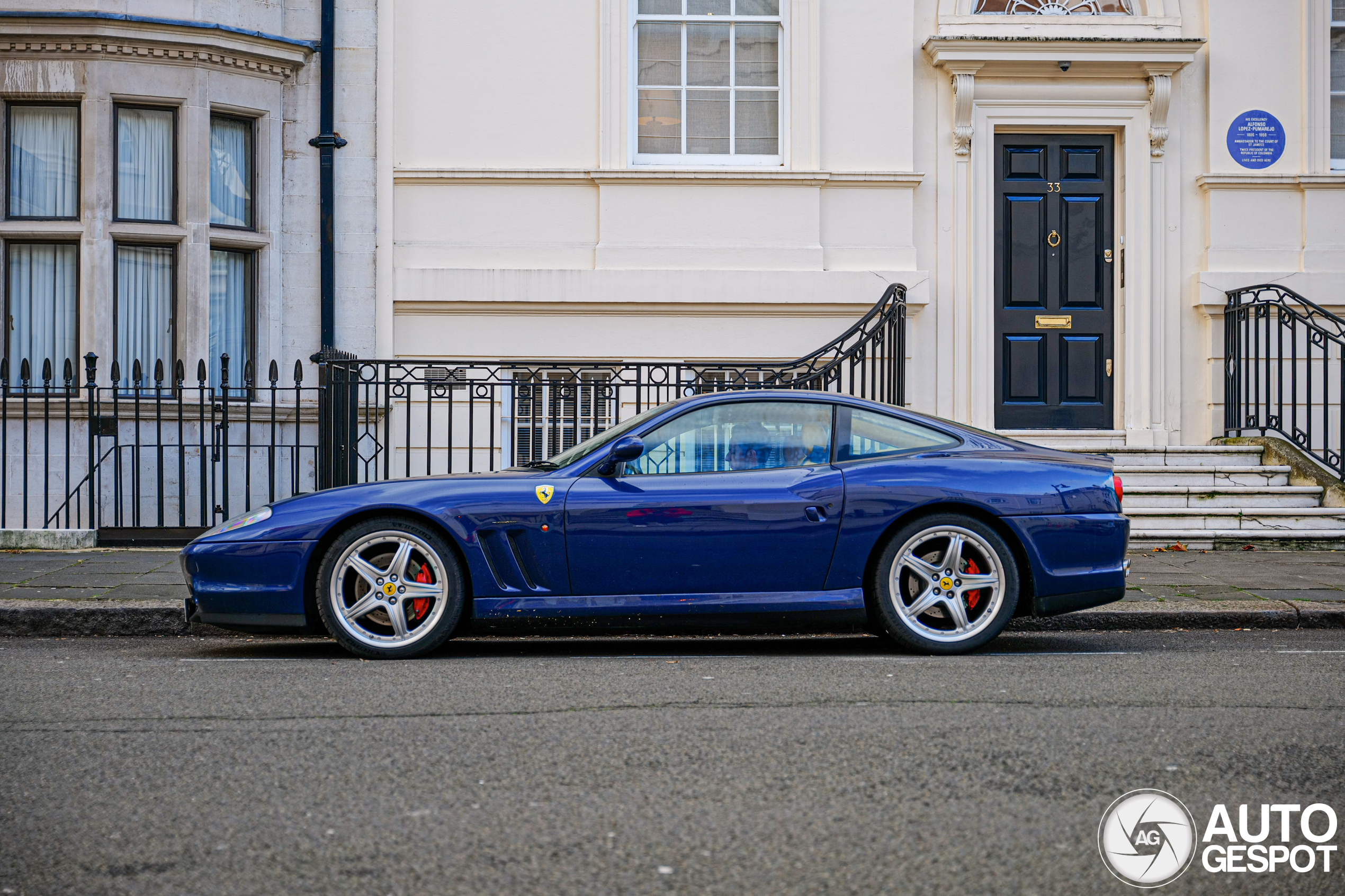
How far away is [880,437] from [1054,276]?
6.78 metres

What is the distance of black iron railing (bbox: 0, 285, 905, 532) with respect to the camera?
10.9 m

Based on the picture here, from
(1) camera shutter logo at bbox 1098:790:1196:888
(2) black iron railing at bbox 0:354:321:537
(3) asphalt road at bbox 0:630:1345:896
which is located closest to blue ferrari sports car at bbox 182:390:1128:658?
(3) asphalt road at bbox 0:630:1345:896

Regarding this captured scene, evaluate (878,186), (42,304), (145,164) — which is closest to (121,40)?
(145,164)

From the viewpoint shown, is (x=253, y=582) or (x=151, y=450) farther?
(x=151, y=450)

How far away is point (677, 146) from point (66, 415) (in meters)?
5.79

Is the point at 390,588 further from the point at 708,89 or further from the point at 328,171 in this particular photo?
the point at 708,89

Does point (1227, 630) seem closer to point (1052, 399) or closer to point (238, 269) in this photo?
point (1052, 399)

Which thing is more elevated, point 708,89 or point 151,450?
point 708,89

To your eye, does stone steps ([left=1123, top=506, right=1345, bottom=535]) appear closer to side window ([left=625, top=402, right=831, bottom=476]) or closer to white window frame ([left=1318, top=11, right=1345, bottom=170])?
white window frame ([left=1318, top=11, right=1345, bottom=170])

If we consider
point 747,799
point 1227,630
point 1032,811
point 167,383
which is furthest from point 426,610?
point 167,383

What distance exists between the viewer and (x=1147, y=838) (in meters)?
3.45

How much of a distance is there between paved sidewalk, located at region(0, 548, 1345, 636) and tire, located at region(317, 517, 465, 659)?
1.70 metres

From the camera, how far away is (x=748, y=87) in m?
12.8

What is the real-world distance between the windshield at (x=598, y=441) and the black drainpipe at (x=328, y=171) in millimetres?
6087
